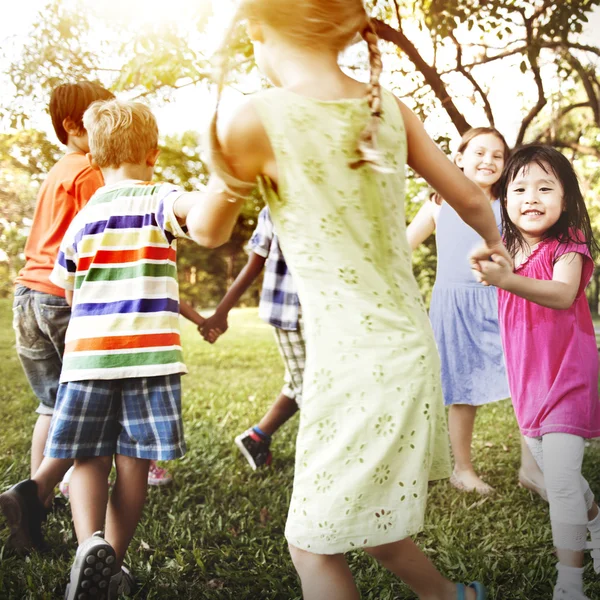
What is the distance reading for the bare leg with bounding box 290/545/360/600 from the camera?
1261mm

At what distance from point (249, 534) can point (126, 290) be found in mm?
1062

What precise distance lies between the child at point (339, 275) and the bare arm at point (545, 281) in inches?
11.8

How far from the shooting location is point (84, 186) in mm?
2320

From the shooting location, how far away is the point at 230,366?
20.2 ft

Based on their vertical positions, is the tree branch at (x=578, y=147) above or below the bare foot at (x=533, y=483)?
Result: above

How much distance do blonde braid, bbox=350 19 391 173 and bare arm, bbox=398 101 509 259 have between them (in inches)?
4.0

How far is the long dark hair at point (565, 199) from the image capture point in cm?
191

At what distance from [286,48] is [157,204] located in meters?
0.65

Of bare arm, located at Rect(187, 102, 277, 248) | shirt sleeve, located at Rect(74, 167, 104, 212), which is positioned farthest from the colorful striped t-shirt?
shirt sleeve, located at Rect(74, 167, 104, 212)

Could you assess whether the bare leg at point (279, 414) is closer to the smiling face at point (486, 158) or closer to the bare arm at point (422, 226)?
the bare arm at point (422, 226)

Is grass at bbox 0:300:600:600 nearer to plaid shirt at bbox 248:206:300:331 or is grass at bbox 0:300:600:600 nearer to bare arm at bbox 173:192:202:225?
plaid shirt at bbox 248:206:300:331

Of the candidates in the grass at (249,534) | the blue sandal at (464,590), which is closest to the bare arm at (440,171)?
the blue sandal at (464,590)

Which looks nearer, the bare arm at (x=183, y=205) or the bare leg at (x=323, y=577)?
the bare leg at (x=323, y=577)

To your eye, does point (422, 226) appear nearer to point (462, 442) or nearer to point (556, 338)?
point (462, 442)
